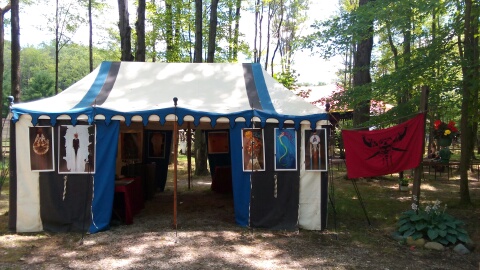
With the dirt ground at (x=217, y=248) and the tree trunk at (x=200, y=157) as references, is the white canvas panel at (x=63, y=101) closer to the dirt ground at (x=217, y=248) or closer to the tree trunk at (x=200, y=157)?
the dirt ground at (x=217, y=248)

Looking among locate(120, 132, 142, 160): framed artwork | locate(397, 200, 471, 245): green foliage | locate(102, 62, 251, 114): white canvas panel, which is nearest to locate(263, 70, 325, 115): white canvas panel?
locate(102, 62, 251, 114): white canvas panel

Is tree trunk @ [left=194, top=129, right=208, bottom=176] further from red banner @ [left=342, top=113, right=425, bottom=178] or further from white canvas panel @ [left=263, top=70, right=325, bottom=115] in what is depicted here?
red banner @ [left=342, top=113, right=425, bottom=178]

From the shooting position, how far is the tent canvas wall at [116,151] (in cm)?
612

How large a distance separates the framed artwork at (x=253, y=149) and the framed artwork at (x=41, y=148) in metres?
3.16

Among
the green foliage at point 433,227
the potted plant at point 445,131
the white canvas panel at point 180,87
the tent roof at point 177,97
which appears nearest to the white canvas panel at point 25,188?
the tent roof at point 177,97

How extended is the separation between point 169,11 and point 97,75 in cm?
1138

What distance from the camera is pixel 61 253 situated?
5195 millimetres

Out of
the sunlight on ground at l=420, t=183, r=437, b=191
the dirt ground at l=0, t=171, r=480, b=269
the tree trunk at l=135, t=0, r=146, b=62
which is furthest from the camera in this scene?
the tree trunk at l=135, t=0, r=146, b=62

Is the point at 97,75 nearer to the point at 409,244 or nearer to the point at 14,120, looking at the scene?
the point at 14,120

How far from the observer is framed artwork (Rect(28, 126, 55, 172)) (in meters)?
6.12

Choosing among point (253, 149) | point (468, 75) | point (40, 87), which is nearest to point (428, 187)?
point (468, 75)

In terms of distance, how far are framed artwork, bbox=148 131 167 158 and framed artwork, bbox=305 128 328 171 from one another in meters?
5.51

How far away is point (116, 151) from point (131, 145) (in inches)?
131

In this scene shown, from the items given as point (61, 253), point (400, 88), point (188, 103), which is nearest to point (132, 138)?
point (188, 103)
